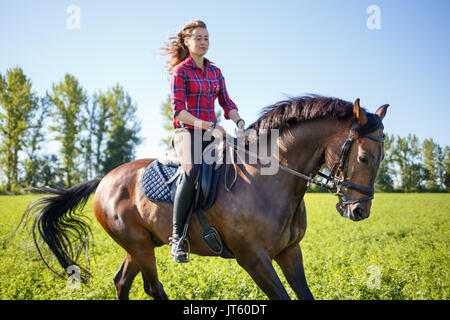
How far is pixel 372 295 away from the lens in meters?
5.11

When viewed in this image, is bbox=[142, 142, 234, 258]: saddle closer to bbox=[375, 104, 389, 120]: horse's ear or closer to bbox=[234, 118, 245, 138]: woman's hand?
bbox=[234, 118, 245, 138]: woman's hand

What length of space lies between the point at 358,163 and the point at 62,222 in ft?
14.4

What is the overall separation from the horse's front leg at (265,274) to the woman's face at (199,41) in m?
2.25

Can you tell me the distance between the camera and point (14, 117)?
31500mm

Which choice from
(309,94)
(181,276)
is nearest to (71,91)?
(181,276)

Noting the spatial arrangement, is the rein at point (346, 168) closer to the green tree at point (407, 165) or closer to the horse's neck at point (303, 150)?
the horse's neck at point (303, 150)

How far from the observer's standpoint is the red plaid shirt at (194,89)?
3455mm

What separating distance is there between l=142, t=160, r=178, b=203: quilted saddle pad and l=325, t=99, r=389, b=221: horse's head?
1.83m

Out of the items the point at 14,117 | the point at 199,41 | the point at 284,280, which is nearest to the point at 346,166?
the point at 199,41

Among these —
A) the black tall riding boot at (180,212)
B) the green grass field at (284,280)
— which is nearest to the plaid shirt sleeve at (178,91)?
the black tall riding boot at (180,212)

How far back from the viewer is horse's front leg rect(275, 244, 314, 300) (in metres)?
3.35

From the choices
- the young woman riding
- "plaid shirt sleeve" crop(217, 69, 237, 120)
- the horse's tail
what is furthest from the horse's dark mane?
the horse's tail

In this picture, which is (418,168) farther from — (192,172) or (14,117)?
(14,117)
